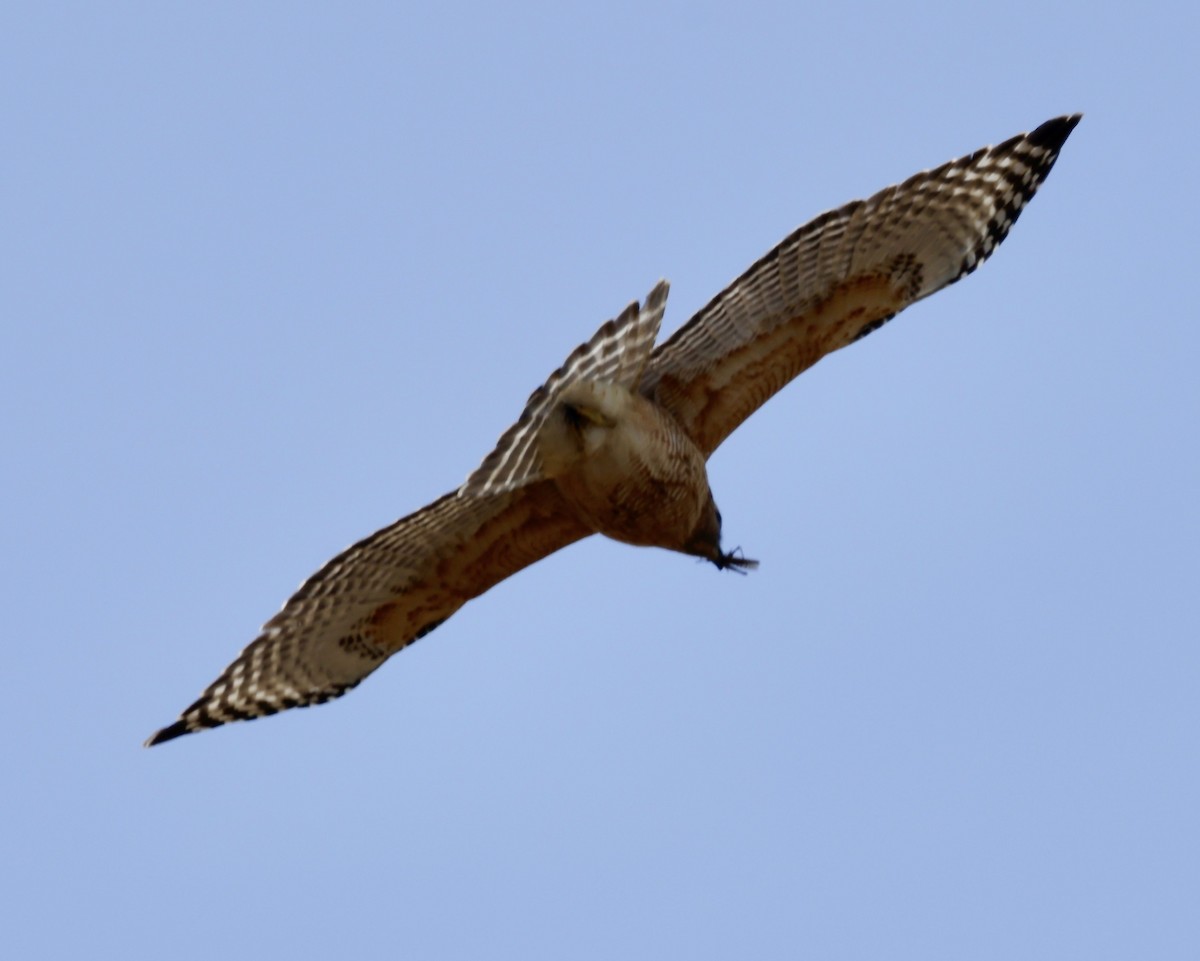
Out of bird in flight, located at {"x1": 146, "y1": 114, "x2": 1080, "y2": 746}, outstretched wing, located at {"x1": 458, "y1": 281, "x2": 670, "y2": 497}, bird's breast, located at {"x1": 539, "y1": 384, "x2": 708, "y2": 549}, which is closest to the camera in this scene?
outstretched wing, located at {"x1": 458, "y1": 281, "x2": 670, "y2": 497}

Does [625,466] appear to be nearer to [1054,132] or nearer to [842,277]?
[842,277]

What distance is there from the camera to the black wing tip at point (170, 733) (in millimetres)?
11297

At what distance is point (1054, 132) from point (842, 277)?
1409 millimetres

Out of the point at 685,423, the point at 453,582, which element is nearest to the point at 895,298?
the point at 685,423

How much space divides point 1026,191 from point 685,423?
6.78 ft

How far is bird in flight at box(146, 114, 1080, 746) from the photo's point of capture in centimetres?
1023

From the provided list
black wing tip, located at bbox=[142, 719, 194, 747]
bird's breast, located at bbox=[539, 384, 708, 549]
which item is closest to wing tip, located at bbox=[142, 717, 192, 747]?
black wing tip, located at bbox=[142, 719, 194, 747]

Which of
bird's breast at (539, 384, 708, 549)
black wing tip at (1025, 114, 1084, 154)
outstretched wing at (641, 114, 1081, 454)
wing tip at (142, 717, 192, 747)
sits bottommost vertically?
wing tip at (142, 717, 192, 747)

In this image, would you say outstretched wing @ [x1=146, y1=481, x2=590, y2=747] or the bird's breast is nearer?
the bird's breast

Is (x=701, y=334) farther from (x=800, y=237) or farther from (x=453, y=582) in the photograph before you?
(x=453, y=582)

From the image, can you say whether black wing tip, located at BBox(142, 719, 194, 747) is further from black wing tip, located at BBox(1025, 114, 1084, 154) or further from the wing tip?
black wing tip, located at BBox(1025, 114, 1084, 154)

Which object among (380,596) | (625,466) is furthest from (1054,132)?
(380,596)

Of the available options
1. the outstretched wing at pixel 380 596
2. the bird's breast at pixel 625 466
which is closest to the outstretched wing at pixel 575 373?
the bird's breast at pixel 625 466

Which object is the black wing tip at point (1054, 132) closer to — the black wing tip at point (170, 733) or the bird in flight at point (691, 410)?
the bird in flight at point (691, 410)
